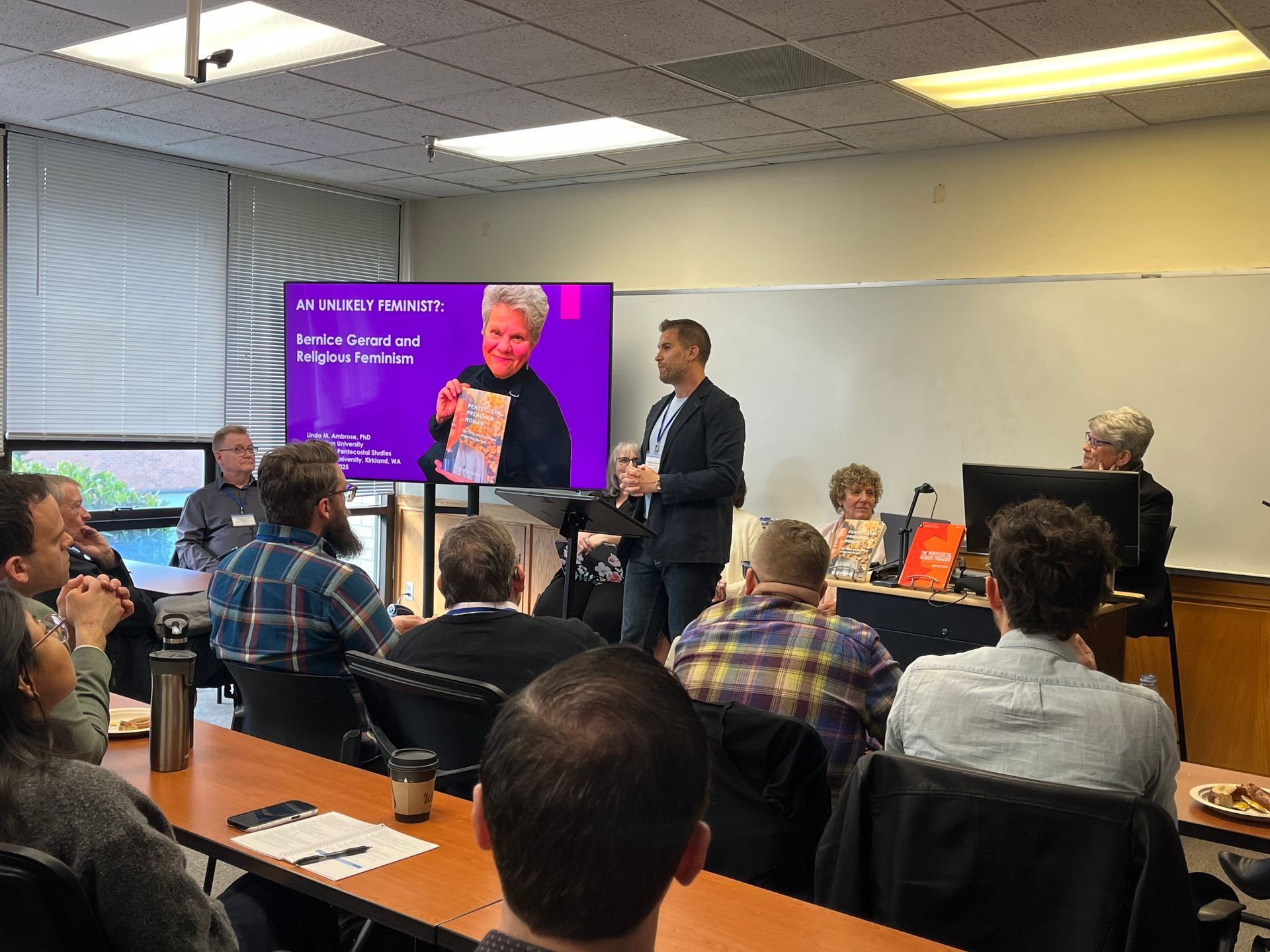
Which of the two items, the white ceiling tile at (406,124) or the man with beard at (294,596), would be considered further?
the white ceiling tile at (406,124)

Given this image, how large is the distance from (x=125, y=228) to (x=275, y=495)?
3874 millimetres

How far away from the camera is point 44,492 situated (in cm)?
224

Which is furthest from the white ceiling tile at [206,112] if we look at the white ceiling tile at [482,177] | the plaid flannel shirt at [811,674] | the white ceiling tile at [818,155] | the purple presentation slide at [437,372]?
the plaid flannel shirt at [811,674]

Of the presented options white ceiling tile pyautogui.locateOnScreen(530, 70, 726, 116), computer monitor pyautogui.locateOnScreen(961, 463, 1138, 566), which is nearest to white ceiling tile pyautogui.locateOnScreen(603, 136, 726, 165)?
white ceiling tile pyautogui.locateOnScreen(530, 70, 726, 116)

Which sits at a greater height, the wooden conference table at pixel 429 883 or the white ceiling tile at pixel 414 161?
the white ceiling tile at pixel 414 161

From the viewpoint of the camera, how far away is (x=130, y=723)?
2.42m

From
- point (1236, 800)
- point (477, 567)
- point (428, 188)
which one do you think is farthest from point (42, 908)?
point (428, 188)

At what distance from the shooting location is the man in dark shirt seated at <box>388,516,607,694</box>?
252 cm

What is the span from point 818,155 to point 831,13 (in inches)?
83.8

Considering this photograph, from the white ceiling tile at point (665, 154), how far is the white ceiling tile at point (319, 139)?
3.79 feet

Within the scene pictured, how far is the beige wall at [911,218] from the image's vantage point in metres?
4.85

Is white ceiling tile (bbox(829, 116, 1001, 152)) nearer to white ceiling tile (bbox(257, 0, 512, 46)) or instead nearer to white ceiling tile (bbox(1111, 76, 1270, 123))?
white ceiling tile (bbox(1111, 76, 1270, 123))

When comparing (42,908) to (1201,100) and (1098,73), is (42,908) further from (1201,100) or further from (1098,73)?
(1201,100)

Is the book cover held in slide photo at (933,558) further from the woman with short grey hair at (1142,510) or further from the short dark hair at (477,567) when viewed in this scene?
the short dark hair at (477,567)
